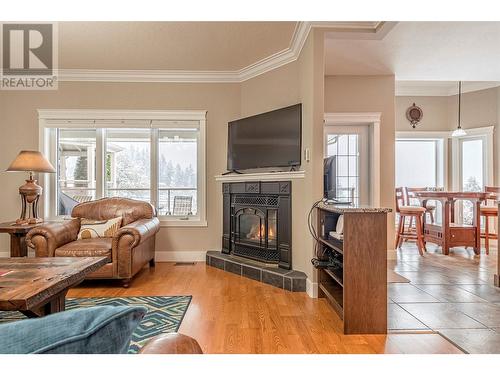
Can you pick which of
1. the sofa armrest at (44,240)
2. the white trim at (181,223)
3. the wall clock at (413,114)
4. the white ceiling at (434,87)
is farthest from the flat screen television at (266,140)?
the wall clock at (413,114)

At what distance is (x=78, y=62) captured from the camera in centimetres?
419

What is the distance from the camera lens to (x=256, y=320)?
8.18ft

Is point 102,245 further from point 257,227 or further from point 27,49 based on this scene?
point 27,49

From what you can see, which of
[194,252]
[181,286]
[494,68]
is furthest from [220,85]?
[494,68]

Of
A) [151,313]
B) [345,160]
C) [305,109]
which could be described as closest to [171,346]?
[151,313]

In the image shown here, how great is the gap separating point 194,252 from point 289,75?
2705 millimetres

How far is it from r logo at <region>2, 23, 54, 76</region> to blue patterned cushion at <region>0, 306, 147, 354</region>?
3.80 metres

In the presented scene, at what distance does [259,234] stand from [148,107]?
7.92 ft

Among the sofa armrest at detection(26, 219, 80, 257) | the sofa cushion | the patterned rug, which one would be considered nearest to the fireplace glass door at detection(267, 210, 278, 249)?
the patterned rug

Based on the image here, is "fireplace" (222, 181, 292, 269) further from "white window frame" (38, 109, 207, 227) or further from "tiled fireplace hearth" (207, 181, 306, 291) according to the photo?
"white window frame" (38, 109, 207, 227)

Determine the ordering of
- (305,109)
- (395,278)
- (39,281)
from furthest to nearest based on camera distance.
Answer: (395,278) → (305,109) → (39,281)

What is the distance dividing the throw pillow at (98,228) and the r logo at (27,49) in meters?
2.13

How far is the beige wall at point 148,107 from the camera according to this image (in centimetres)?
449
